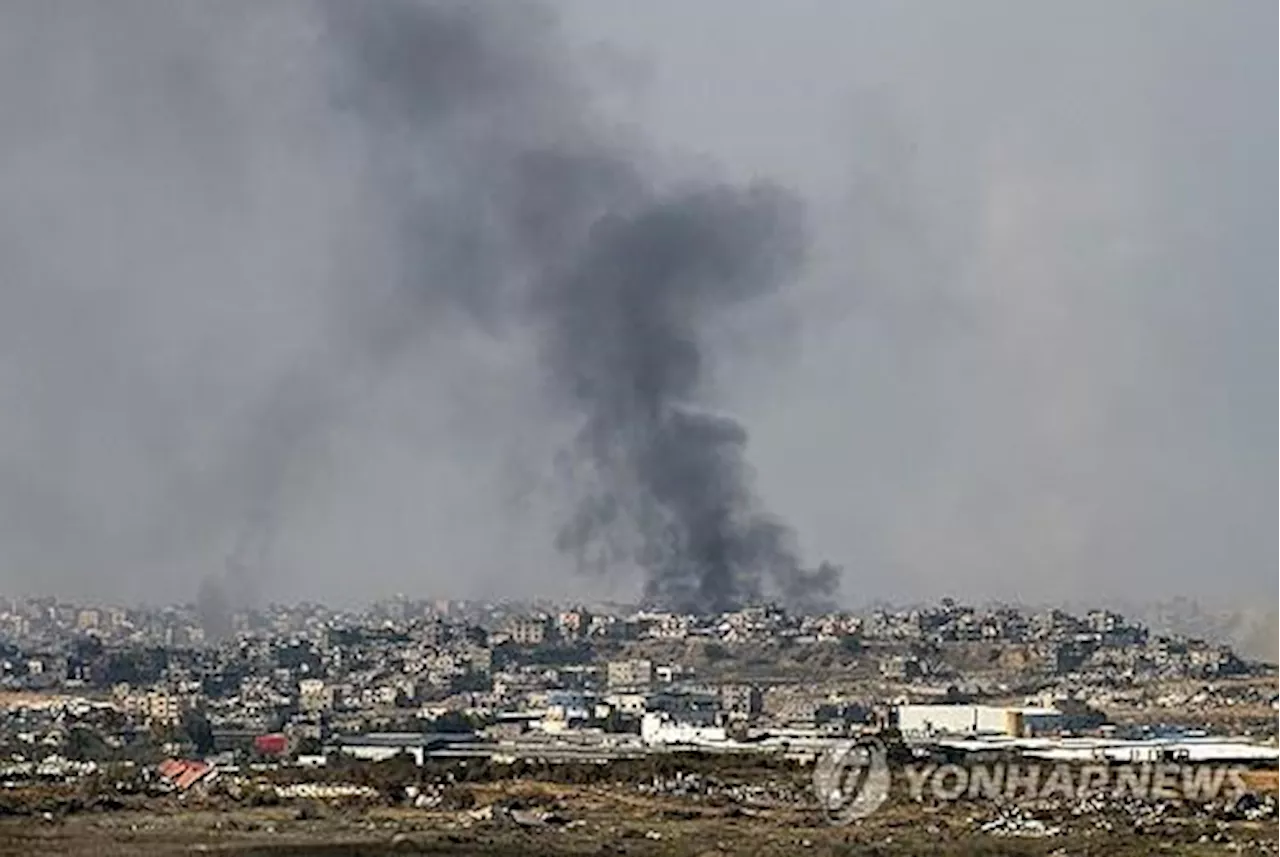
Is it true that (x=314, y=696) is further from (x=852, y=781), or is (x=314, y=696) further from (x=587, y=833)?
(x=587, y=833)

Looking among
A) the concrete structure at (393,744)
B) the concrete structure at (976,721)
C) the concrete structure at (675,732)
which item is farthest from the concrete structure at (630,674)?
the concrete structure at (393,744)

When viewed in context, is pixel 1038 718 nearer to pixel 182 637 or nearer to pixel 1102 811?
pixel 1102 811

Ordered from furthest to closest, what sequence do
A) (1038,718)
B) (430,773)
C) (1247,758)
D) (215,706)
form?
1. (215,706)
2. (1038,718)
3. (1247,758)
4. (430,773)

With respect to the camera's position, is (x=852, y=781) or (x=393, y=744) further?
(x=393, y=744)

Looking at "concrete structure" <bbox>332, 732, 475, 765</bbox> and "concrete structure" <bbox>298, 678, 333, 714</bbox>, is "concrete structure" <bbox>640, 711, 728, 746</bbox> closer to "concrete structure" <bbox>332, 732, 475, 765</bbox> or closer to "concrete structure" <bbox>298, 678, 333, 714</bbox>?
"concrete structure" <bbox>332, 732, 475, 765</bbox>

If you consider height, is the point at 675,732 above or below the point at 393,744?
above

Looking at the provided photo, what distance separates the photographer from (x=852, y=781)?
62062 millimetres

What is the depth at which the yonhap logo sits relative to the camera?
5534cm

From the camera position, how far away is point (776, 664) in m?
133

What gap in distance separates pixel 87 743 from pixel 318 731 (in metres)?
10.5

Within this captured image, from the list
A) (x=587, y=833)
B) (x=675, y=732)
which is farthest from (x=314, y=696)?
(x=587, y=833)

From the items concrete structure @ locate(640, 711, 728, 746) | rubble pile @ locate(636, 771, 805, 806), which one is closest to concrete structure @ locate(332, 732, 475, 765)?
concrete structure @ locate(640, 711, 728, 746)

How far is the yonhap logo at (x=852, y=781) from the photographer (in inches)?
2179

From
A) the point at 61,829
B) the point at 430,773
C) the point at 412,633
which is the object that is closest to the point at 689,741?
the point at 430,773
